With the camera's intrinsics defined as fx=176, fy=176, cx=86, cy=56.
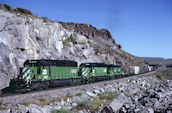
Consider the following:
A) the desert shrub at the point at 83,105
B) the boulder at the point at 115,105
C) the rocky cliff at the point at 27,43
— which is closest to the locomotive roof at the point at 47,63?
the rocky cliff at the point at 27,43

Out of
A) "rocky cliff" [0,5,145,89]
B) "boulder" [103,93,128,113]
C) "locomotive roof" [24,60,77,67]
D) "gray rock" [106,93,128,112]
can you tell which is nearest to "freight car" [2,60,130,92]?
"locomotive roof" [24,60,77,67]

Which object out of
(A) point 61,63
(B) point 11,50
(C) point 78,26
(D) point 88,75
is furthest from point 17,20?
(C) point 78,26

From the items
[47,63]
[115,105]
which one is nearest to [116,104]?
[115,105]

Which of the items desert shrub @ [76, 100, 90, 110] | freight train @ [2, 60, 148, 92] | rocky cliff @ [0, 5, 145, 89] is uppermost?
rocky cliff @ [0, 5, 145, 89]

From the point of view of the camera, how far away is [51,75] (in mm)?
21797

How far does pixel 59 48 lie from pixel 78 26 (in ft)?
201

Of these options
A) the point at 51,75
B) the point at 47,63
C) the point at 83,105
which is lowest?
the point at 83,105

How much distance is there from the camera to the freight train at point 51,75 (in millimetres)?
18172

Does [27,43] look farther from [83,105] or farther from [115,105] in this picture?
[115,105]

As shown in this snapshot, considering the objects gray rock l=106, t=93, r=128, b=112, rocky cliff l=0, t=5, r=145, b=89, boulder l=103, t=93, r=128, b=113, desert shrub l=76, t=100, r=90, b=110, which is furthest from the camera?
rocky cliff l=0, t=5, r=145, b=89

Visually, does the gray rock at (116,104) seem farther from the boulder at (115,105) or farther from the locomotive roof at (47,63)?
the locomotive roof at (47,63)

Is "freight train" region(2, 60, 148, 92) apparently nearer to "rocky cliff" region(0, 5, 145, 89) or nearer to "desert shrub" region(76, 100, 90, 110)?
"rocky cliff" region(0, 5, 145, 89)

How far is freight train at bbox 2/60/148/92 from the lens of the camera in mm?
18172

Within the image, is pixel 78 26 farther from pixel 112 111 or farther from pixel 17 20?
pixel 112 111
